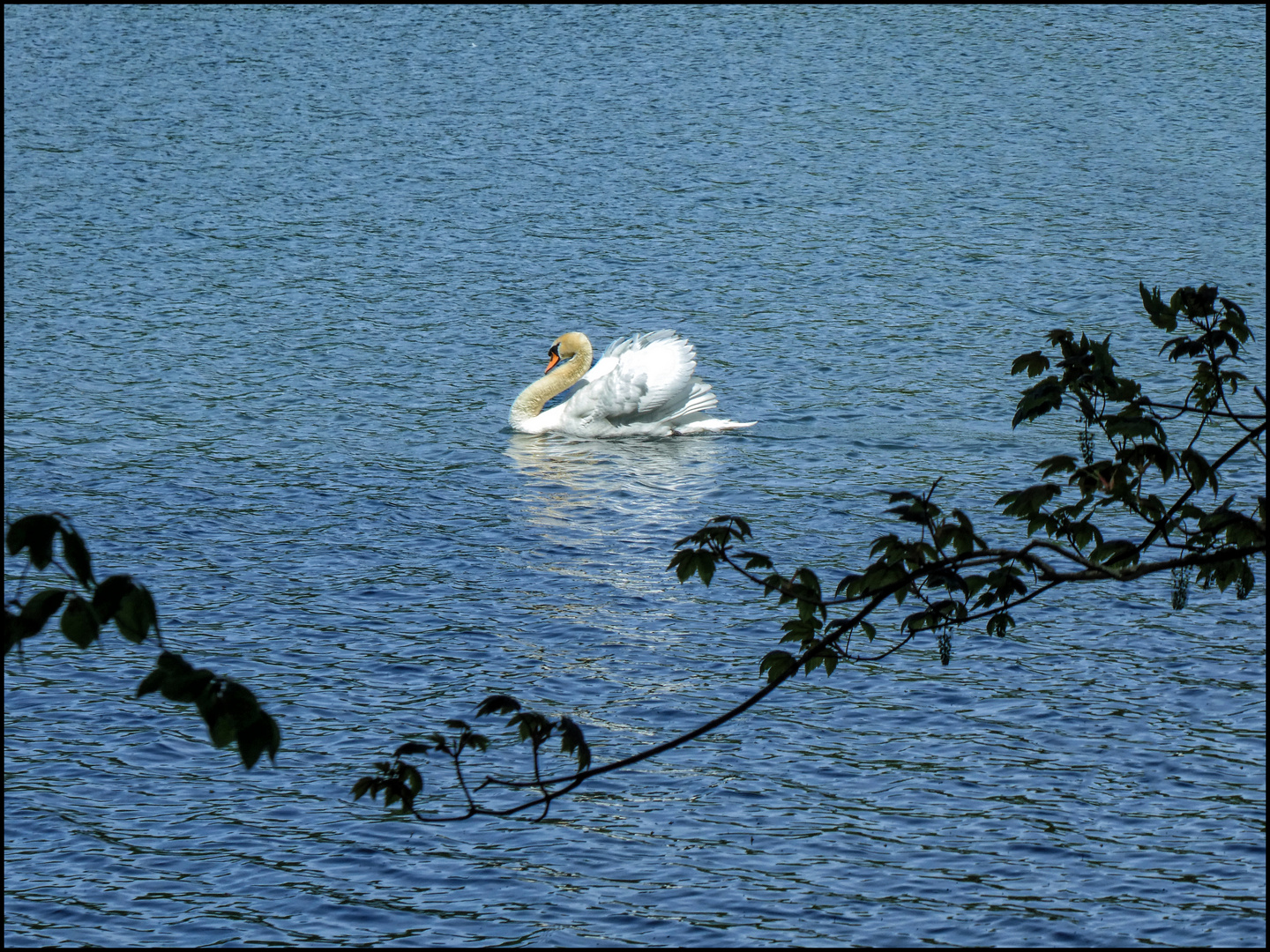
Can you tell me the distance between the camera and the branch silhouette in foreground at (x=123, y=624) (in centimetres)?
381

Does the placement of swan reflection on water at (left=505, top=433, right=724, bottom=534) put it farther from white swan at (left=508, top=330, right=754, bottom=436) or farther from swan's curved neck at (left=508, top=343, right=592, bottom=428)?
swan's curved neck at (left=508, top=343, right=592, bottom=428)

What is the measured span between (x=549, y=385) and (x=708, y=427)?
1849mm

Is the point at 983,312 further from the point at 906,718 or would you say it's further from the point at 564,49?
the point at 564,49

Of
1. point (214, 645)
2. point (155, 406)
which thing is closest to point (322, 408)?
point (155, 406)

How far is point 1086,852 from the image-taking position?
8.38 metres

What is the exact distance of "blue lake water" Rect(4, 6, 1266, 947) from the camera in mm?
8250

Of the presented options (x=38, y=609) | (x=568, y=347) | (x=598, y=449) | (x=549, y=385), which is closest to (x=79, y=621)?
(x=38, y=609)

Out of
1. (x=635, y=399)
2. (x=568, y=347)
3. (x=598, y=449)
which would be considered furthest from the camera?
(x=568, y=347)

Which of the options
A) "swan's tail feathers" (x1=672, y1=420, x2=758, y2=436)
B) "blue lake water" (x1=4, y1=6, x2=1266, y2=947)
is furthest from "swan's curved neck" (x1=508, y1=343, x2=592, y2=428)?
"swan's tail feathers" (x1=672, y1=420, x2=758, y2=436)

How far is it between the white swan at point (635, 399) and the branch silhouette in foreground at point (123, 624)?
42.1 feet

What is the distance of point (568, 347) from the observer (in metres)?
18.2

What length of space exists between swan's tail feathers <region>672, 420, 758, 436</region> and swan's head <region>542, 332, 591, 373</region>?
5.63 feet

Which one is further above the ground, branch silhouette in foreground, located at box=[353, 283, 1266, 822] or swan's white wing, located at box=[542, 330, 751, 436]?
swan's white wing, located at box=[542, 330, 751, 436]

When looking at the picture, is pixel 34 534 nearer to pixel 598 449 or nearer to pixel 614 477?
pixel 614 477
